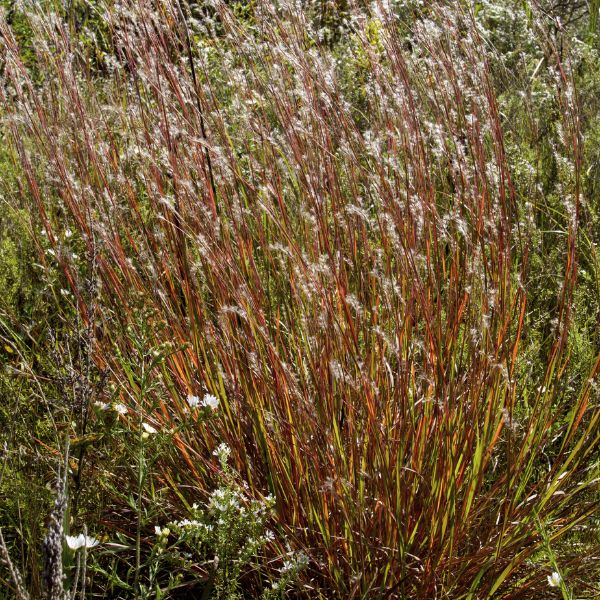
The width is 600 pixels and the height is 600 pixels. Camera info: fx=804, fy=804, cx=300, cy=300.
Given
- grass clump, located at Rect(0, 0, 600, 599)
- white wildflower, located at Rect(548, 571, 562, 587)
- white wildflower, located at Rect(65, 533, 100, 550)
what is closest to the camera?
white wildflower, located at Rect(65, 533, 100, 550)

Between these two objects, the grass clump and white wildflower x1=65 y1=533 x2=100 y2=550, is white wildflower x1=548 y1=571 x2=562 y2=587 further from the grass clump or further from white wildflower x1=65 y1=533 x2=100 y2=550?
white wildflower x1=65 y1=533 x2=100 y2=550

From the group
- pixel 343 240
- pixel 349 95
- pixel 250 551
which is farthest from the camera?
pixel 349 95

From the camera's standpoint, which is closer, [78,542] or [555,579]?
[78,542]

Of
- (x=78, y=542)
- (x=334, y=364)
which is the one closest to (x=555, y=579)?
(x=334, y=364)

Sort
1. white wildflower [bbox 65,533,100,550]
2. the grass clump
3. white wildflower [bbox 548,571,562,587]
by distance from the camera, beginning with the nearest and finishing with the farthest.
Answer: white wildflower [bbox 65,533,100,550] < white wildflower [bbox 548,571,562,587] < the grass clump

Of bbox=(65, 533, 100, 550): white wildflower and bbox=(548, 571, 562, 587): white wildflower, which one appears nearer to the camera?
bbox=(65, 533, 100, 550): white wildflower

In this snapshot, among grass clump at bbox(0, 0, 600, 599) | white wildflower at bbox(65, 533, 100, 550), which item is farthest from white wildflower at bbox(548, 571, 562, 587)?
white wildflower at bbox(65, 533, 100, 550)

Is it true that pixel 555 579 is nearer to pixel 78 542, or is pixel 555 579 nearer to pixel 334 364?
pixel 334 364

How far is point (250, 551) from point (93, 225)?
2.69 ft

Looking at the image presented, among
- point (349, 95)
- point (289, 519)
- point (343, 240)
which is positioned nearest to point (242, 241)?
point (343, 240)

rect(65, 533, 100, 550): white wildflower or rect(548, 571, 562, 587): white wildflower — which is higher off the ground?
rect(65, 533, 100, 550): white wildflower

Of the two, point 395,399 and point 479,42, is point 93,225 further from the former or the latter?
point 479,42

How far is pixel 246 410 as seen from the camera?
206 centimetres

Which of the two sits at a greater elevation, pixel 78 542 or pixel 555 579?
pixel 78 542
